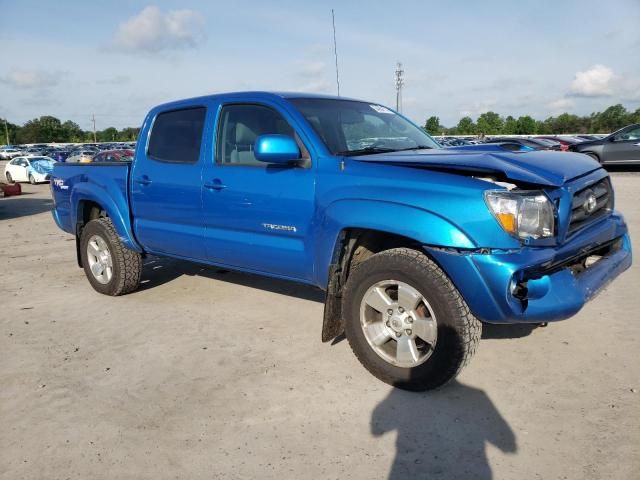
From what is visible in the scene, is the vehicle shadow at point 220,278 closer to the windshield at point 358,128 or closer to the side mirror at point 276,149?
the windshield at point 358,128

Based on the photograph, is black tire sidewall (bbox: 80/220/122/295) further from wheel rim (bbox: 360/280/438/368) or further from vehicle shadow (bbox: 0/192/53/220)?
vehicle shadow (bbox: 0/192/53/220)

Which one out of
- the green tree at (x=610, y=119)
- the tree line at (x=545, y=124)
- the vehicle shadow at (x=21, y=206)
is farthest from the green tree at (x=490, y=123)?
the vehicle shadow at (x=21, y=206)

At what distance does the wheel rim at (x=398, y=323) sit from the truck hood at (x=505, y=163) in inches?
29.2

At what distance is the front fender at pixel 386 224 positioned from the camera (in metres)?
2.88

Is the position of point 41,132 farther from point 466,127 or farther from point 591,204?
point 591,204

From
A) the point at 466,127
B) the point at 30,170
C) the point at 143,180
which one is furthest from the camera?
the point at 466,127

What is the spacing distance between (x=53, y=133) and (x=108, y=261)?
393 ft

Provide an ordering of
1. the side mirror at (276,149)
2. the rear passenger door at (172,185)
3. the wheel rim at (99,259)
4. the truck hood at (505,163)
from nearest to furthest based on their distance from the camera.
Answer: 1. the truck hood at (505,163)
2. the side mirror at (276,149)
3. the rear passenger door at (172,185)
4. the wheel rim at (99,259)

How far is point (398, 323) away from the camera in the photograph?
3.21 meters

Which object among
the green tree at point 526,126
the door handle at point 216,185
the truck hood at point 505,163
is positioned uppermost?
the green tree at point 526,126

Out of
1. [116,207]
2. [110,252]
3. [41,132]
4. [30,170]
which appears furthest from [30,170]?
[41,132]

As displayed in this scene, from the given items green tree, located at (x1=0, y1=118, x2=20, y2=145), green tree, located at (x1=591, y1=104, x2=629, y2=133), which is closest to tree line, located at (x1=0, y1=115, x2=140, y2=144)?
green tree, located at (x1=0, y1=118, x2=20, y2=145)

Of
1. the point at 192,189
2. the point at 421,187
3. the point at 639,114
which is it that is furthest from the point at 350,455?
the point at 639,114

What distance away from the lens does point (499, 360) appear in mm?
3594
